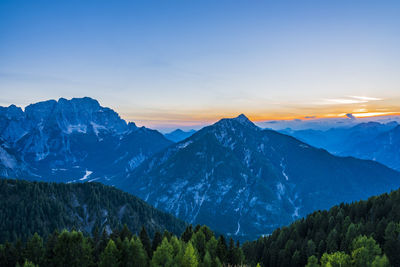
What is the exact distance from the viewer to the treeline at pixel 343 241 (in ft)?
264

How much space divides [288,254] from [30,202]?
172 m

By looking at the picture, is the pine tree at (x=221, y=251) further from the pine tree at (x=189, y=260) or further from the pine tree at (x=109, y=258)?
the pine tree at (x=109, y=258)

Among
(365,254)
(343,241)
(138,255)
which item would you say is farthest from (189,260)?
(343,241)

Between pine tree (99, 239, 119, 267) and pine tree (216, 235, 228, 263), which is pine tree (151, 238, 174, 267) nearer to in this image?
pine tree (99, 239, 119, 267)

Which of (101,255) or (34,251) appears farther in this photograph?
(34,251)

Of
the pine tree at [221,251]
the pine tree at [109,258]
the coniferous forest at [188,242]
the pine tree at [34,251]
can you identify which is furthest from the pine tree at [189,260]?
the pine tree at [34,251]

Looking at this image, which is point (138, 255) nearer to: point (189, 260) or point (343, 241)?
point (189, 260)

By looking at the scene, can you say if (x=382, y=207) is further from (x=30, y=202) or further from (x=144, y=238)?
(x=30, y=202)

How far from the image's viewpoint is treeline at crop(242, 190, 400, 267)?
264 feet

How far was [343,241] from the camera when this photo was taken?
105688 mm

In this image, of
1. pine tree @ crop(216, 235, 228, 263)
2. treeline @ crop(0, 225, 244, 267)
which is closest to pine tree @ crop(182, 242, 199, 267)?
treeline @ crop(0, 225, 244, 267)

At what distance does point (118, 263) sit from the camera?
71500 mm

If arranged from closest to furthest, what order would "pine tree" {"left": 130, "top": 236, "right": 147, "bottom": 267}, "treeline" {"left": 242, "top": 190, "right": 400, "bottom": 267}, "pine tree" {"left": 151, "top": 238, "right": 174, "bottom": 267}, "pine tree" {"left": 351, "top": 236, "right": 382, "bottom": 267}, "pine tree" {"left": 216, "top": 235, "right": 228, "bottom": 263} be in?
"pine tree" {"left": 151, "top": 238, "right": 174, "bottom": 267}, "pine tree" {"left": 130, "top": 236, "right": 147, "bottom": 267}, "pine tree" {"left": 351, "top": 236, "right": 382, "bottom": 267}, "treeline" {"left": 242, "top": 190, "right": 400, "bottom": 267}, "pine tree" {"left": 216, "top": 235, "right": 228, "bottom": 263}

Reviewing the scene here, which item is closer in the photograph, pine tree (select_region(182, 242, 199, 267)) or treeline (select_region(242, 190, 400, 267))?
pine tree (select_region(182, 242, 199, 267))
